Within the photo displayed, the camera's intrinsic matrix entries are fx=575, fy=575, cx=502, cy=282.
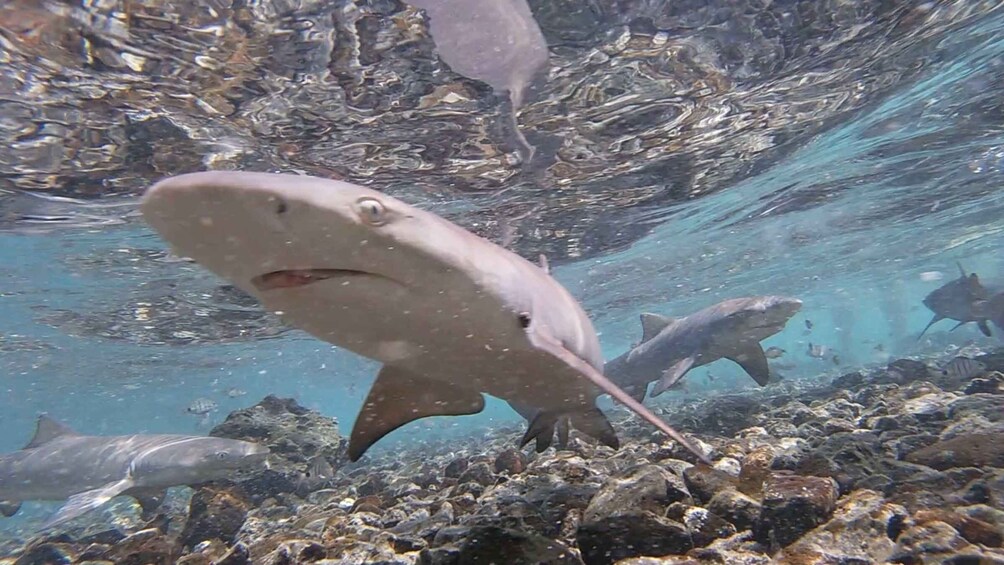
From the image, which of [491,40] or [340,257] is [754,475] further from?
[491,40]

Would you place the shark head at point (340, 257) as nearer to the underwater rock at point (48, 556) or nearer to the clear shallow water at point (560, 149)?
the clear shallow water at point (560, 149)

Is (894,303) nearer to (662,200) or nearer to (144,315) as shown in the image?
(662,200)

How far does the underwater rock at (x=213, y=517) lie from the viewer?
6.87 metres

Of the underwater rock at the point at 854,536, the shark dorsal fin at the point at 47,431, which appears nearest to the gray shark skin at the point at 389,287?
the underwater rock at the point at 854,536

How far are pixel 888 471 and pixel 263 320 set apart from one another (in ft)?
69.8

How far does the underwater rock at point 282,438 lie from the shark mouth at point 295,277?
761 centimetres

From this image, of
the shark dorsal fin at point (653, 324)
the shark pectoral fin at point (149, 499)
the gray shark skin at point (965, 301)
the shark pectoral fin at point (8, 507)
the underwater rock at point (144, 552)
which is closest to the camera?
Answer: the underwater rock at point (144, 552)

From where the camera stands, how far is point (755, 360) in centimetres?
1016

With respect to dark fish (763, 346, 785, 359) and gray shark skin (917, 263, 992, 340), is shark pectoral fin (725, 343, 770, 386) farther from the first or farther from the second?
gray shark skin (917, 263, 992, 340)

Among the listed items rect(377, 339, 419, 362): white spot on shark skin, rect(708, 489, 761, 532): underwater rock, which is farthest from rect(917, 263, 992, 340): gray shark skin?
rect(377, 339, 419, 362): white spot on shark skin

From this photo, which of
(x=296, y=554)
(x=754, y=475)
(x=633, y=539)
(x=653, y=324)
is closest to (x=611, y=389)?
(x=633, y=539)

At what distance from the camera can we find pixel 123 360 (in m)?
30.2

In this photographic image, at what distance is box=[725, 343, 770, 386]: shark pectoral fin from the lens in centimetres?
1005

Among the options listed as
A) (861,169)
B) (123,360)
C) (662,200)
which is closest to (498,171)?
(662,200)
